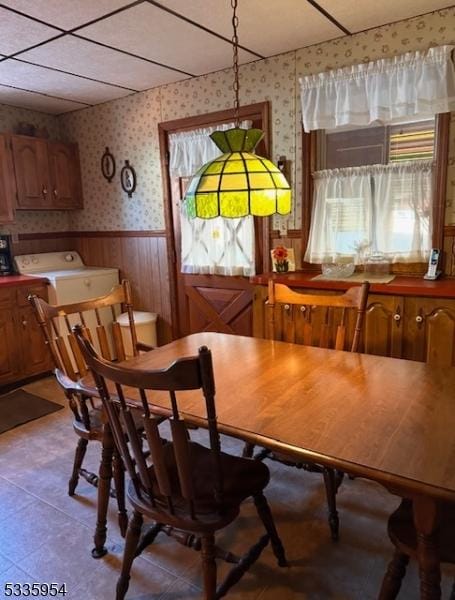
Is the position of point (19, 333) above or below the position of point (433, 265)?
below

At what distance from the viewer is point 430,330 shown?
239cm

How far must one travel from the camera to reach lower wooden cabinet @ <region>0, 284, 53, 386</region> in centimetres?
350

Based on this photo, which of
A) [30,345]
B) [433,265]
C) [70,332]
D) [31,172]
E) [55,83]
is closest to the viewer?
[70,332]

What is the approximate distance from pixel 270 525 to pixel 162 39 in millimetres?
2747

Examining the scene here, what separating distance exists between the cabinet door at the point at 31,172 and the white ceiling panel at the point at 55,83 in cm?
50

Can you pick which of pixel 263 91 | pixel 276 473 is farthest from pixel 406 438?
pixel 263 91

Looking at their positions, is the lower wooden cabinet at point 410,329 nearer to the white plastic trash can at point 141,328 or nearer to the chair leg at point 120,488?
the chair leg at point 120,488

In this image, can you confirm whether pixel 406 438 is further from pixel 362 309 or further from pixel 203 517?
pixel 362 309

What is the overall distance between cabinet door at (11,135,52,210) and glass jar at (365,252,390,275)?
120 inches

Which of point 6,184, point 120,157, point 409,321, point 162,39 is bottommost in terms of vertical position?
point 409,321

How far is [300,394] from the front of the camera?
4.91 ft

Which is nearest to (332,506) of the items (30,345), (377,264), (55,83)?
(377,264)

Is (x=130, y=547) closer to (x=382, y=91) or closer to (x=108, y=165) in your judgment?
(x=382, y=91)

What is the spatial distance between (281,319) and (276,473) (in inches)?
40.2
